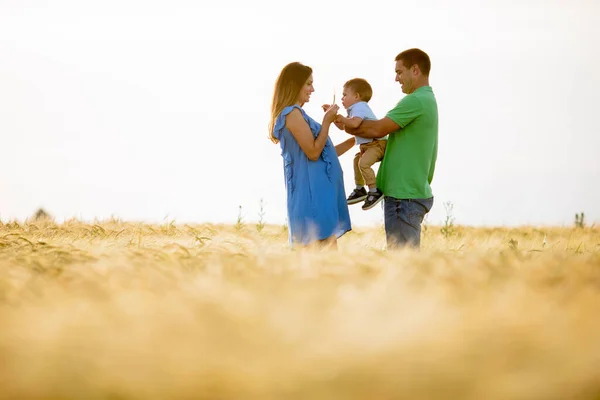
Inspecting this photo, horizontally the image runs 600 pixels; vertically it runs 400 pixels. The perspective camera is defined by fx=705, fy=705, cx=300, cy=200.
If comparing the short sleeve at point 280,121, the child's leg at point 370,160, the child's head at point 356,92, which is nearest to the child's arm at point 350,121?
the short sleeve at point 280,121

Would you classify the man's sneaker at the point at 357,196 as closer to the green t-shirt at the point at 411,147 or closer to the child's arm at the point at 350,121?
the green t-shirt at the point at 411,147

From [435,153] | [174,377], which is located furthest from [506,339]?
[435,153]

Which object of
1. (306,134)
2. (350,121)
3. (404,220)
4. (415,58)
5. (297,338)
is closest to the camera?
(297,338)

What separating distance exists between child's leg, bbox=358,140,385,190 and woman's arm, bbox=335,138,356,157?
0.19 metres

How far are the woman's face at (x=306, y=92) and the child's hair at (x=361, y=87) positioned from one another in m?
1.02

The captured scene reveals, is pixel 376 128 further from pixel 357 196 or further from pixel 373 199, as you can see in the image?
pixel 357 196

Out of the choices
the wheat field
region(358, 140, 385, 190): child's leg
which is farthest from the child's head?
the wheat field

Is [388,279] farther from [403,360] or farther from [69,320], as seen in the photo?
[69,320]

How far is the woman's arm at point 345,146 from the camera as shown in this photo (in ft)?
21.6

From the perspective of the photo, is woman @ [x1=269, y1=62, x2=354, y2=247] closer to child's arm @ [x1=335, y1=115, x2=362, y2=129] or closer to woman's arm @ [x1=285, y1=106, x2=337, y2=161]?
woman's arm @ [x1=285, y1=106, x2=337, y2=161]

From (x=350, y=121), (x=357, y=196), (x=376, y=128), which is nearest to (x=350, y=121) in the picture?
(x=350, y=121)

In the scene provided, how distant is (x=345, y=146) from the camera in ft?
21.6

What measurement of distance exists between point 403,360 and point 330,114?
13.5 ft

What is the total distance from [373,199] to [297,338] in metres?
4.50
